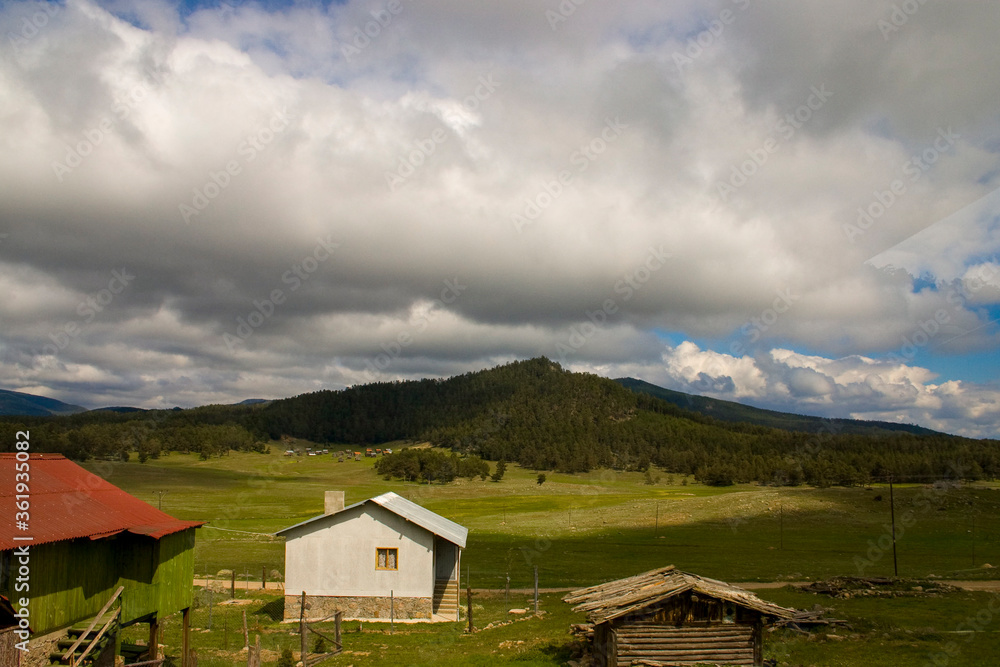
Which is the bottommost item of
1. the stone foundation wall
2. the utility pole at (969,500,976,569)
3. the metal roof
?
the utility pole at (969,500,976,569)

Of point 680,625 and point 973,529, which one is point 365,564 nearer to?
point 680,625

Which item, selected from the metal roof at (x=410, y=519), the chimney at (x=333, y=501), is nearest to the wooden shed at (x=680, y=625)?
the metal roof at (x=410, y=519)

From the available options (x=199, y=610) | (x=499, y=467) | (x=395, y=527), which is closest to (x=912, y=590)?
(x=395, y=527)

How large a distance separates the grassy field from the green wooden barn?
4105mm

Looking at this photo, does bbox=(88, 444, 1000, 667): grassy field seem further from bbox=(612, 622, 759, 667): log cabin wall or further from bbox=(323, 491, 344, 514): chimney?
bbox=(323, 491, 344, 514): chimney

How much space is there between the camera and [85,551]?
810 inches

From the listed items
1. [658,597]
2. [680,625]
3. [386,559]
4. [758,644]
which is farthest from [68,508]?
[758,644]

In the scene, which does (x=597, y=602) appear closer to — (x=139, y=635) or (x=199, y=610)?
(x=139, y=635)

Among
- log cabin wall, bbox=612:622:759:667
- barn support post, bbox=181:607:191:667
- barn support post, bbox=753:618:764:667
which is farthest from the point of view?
barn support post, bbox=181:607:191:667

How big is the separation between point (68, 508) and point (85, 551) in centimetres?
176

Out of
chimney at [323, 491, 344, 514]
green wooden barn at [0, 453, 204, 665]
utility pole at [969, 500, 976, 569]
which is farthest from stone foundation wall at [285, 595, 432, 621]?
utility pole at [969, 500, 976, 569]

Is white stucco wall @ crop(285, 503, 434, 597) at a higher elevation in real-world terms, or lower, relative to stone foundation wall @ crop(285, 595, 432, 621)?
higher

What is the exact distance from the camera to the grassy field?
26.1 metres

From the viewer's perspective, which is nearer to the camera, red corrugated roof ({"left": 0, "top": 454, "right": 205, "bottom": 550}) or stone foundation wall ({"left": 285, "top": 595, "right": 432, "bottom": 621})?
red corrugated roof ({"left": 0, "top": 454, "right": 205, "bottom": 550})
